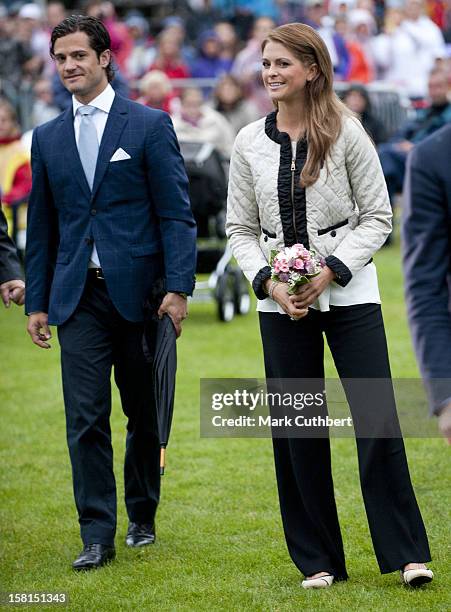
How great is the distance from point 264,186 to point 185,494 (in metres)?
2.41

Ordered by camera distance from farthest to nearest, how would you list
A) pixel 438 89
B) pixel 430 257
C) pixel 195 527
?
pixel 438 89
pixel 195 527
pixel 430 257

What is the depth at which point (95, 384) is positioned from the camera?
5602mm

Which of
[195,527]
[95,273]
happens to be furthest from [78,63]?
[195,527]

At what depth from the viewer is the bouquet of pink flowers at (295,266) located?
4.77 metres

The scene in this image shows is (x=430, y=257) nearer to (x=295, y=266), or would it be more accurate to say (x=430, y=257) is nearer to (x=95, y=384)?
(x=295, y=266)

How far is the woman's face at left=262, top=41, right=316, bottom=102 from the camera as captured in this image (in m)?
4.97

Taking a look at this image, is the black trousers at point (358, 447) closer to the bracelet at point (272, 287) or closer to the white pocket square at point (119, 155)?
the bracelet at point (272, 287)

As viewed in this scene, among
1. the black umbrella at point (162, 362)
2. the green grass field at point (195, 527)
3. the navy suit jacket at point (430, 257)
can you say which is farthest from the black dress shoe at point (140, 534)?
the navy suit jacket at point (430, 257)

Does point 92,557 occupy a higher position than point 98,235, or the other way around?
point 98,235

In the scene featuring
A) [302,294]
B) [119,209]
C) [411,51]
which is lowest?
[302,294]

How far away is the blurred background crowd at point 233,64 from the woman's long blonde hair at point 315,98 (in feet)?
27.7

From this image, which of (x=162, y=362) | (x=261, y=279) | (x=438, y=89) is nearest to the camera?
(x=261, y=279)

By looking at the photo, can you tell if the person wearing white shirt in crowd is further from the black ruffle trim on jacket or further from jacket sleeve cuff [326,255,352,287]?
jacket sleeve cuff [326,255,352,287]

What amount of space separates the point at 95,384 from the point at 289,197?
1.33 metres
